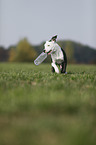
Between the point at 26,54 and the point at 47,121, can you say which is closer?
the point at 47,121

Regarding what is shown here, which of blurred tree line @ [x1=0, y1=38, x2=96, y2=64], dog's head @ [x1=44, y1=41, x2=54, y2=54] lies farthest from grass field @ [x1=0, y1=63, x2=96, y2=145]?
blurred tree line @ [x1=0, y1=38, x2=96, y2=64]

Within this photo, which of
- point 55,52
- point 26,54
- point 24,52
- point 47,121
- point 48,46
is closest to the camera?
point 47,121

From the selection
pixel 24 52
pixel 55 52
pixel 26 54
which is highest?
pixel 24 52

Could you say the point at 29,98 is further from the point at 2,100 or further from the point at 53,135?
the point at 53,135

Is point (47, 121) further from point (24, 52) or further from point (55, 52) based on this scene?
point (24, 52)

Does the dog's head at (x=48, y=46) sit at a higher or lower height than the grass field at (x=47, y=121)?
higher

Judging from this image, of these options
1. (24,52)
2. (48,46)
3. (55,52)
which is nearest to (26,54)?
A: (24,52)

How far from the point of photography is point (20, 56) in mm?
61750

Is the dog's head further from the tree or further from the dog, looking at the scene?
the tree

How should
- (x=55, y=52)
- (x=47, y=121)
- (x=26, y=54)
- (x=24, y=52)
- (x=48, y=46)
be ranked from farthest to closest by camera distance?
(x=24, y=52)
(x=26, y=54)
(x=55, y=52)
(x=48, y=46)
(x=47, y=121)

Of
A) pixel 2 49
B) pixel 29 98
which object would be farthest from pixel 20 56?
pixel 29 98

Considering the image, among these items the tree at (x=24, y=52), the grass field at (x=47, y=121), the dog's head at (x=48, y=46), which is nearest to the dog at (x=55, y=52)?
the dog's head at (x=48, y=46)

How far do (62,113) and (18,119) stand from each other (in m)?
0.59

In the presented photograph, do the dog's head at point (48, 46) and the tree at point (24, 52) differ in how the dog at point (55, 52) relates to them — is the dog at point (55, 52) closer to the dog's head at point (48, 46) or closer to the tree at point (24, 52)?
the dog's head at point (48, 46)
